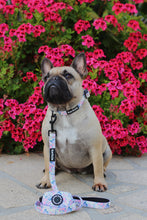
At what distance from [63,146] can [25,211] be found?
0.66 metres

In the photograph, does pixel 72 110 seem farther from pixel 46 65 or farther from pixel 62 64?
pixel 62 64

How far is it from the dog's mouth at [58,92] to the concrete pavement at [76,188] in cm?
78

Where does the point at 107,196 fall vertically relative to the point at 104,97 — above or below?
below

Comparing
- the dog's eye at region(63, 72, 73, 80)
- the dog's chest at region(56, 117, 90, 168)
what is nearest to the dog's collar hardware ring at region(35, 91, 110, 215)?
the dog's chest at region(56, 117, 90, 168)

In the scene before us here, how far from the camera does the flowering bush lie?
3492 mm

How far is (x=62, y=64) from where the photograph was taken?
362 centimetres

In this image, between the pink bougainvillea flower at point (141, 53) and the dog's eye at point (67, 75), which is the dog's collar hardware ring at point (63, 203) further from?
the pink bougainvillea flower at point (141, 53)

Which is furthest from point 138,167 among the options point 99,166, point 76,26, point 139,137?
point 76,26

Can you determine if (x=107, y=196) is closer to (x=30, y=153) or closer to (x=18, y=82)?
(x=30, y=153)

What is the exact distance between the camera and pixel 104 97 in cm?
371

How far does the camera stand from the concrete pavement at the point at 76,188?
2.03m

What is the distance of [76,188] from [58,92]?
873 mm

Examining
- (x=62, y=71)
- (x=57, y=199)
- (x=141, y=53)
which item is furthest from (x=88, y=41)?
(x=57, y=199)

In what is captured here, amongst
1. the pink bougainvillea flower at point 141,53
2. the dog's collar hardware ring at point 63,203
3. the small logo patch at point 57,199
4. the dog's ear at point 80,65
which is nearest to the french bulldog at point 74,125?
the dog's ear at point 80,65
